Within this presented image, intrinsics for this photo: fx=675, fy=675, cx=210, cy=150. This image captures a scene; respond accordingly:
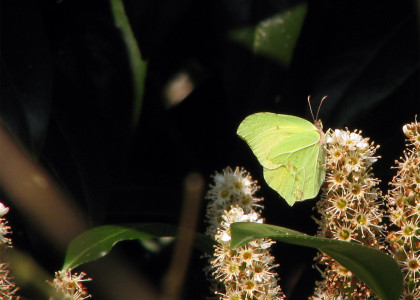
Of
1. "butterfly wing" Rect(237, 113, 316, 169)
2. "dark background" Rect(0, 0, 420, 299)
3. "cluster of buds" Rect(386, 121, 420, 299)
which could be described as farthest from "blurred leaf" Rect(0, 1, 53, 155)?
"cluster of buds" Rect(386, 121, 420, 299)

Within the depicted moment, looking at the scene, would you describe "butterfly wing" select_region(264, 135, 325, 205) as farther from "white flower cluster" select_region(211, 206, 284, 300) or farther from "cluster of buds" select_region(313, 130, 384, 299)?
"white flower cluster" select_region(211, 206, 284, 300)

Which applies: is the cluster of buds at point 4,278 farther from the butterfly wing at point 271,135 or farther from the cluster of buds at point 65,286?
the butterfly wing at point 271,135

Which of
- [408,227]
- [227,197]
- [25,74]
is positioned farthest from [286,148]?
[25,74]

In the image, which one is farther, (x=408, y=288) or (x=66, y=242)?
(x=66, y=242)

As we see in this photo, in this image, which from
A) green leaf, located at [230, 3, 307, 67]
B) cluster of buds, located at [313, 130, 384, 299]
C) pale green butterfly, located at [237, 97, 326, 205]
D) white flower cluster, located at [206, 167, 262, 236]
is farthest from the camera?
green leaf, located at [230, 3, 307, 67]

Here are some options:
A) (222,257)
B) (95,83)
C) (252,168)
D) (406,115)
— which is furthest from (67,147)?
(406,115)

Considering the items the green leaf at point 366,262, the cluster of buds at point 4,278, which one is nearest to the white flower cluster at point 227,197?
the green leaf at point 366,262

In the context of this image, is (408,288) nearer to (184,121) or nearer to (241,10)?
(241,10)
